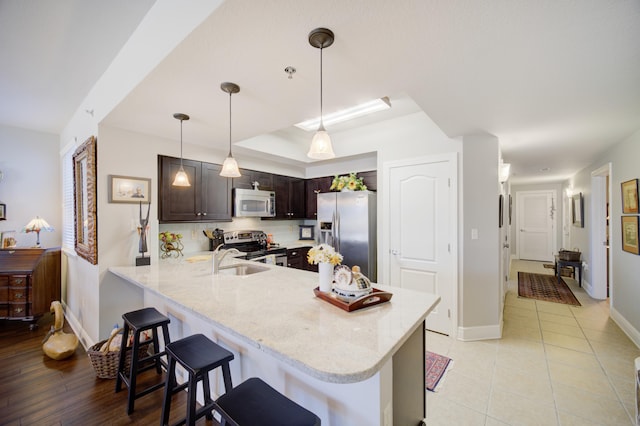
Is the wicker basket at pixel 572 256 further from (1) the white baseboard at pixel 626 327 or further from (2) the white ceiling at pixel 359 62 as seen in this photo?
(2) the white ceiling at pixel 359 62

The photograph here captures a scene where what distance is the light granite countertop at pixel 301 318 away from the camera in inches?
37.2

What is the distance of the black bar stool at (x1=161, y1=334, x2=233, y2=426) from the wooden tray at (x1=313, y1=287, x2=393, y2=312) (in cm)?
63

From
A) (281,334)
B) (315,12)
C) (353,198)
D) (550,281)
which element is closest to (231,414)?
(281,334)

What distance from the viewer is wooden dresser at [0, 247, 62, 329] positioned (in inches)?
128

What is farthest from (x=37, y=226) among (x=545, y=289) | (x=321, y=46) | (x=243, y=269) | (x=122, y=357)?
(x=545, y=289)

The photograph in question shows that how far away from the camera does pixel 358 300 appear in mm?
1410

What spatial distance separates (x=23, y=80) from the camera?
2428 mm

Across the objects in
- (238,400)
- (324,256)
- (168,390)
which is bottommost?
(168,390)

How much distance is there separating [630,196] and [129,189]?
211 inches

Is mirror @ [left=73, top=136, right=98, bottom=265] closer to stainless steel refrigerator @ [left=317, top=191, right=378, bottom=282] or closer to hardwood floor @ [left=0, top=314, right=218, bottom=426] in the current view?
hardwood floor @ [left=0, top=314, right=218, bottom=426]

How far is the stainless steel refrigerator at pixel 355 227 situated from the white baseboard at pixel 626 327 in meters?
2.79

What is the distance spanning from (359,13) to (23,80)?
10.4 ft

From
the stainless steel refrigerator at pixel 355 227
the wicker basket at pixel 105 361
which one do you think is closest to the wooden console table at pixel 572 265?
the stainless steel refrigerator at pixel 355 227

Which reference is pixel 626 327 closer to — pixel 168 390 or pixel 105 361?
pixel 168 390
